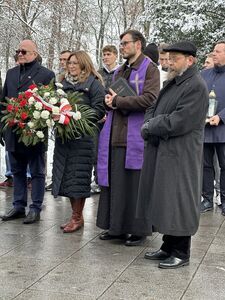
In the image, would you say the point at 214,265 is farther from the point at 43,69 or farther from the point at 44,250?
the point at 43,69

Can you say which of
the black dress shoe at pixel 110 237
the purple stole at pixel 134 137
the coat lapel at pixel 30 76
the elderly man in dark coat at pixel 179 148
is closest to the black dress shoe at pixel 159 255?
the elderly man in dark coat at pixel 179 148

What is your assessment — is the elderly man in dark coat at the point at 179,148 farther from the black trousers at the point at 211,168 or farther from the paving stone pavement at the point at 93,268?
the black trousers at the point at 211,168

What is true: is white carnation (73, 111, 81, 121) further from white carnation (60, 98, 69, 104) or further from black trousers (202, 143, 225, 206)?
black trousers (202, 143, 225, 206)

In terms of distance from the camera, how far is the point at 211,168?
7879 mm

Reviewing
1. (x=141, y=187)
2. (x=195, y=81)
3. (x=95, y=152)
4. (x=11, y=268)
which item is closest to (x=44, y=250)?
(x=11, y=268)

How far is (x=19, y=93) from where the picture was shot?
648cm

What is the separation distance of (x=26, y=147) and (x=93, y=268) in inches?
85.0

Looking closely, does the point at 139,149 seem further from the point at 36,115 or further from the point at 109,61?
the point at 109,61

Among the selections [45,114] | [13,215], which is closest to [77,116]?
[45,114]

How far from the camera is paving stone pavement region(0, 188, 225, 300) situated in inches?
176

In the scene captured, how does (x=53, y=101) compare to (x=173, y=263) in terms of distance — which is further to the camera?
(x=53, y=101)

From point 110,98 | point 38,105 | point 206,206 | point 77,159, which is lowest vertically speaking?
point 206,206

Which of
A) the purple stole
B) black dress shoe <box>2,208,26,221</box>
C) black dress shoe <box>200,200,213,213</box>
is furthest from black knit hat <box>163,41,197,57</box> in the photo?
black dress shoe <box>200,200,213,213</box>

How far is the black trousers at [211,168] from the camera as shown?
25.2ft
